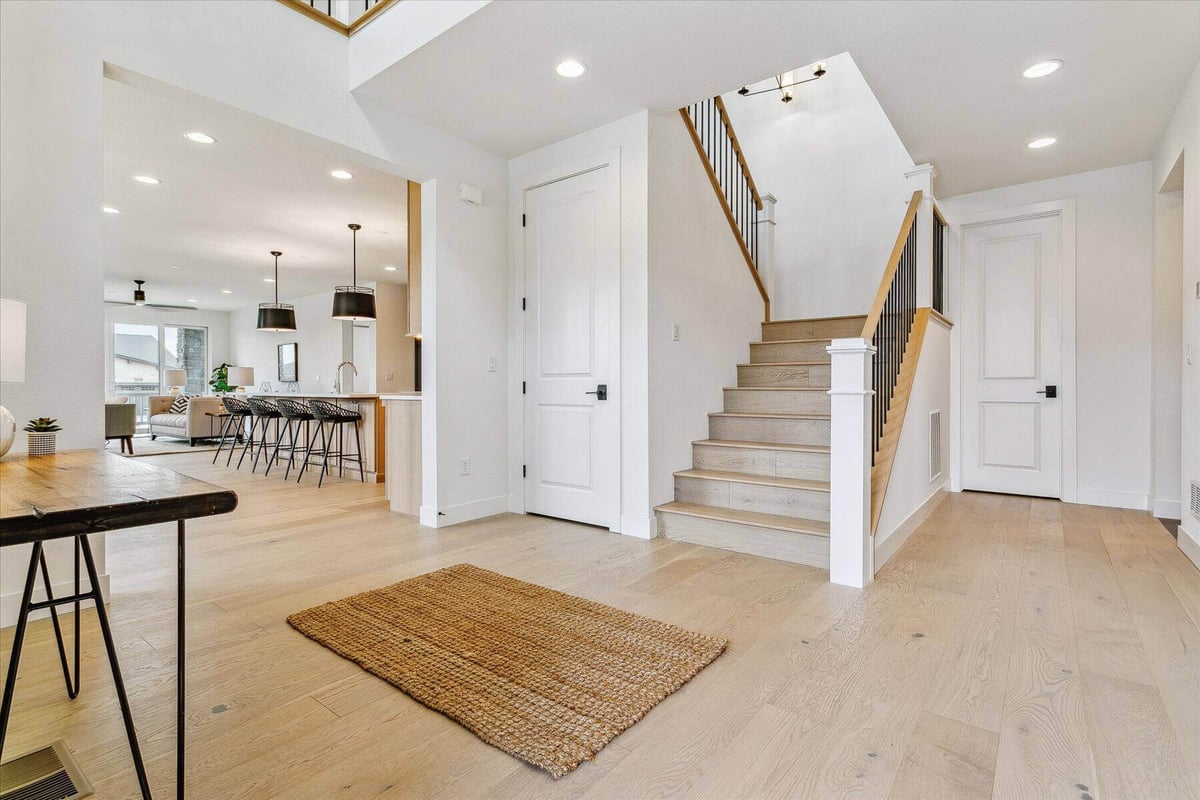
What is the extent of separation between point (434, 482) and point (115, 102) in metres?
2.91

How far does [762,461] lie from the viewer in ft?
11.7

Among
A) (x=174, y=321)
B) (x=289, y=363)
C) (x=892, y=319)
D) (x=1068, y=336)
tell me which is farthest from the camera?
(x=174, y=321)

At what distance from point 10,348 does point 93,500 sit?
0.93 metres

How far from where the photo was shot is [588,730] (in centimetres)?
154

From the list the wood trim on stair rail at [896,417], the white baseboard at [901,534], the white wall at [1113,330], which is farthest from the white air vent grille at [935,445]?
the white wall at [1113,330]

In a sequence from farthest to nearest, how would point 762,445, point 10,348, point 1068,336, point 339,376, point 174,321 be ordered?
point 174,321 → point 339,376 → point 1068,336 → point 762,445 → point 10,348

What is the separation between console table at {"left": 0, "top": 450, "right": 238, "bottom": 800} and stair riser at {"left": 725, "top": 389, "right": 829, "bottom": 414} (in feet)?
11.4

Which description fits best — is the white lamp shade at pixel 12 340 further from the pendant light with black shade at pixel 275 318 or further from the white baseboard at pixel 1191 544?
the pendant light with black shade at pixel 275 318

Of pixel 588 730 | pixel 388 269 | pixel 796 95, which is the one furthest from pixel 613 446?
pixel 388 269

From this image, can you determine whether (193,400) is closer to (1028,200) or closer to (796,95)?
(796,95)

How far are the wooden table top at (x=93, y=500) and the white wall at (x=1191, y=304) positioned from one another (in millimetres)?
4185

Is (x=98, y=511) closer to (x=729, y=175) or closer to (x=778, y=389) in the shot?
(x=778, y=389)

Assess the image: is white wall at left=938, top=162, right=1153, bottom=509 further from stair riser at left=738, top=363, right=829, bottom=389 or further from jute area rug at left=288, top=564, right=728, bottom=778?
jute area rug at left=288, top=564, right=728, bottom=778

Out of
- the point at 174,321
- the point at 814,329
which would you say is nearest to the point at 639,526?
the point at 814,329
